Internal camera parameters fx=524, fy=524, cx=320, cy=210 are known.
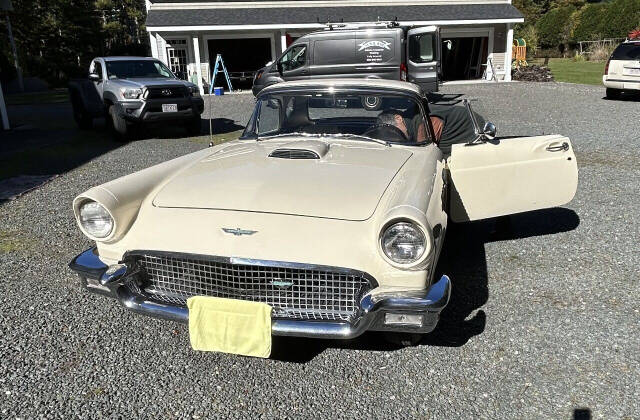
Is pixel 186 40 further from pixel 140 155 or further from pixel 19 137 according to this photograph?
pixel 140 155

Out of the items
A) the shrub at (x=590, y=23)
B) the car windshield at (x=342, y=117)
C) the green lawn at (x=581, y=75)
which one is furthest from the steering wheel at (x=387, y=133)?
the shrub at (x=590, y=23)

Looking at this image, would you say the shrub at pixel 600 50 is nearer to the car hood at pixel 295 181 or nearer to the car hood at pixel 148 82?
the car hood at pixel 148 82

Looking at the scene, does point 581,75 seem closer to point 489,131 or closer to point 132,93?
point 132,93

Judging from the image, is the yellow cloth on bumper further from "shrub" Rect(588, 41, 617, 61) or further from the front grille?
"shrub" Rect(588, 41, 617, 61)

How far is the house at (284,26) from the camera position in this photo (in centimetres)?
2142

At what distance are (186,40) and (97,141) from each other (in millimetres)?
12752

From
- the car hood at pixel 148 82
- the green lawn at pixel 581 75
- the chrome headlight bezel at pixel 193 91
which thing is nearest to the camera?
the car hood at pixel 148 82

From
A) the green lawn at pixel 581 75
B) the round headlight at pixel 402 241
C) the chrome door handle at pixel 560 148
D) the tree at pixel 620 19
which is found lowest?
the green lawn at pixel 581 75

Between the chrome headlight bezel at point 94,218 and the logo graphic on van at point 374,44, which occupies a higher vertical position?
the logo graphic on van at point 374,44

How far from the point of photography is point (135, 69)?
11.8m

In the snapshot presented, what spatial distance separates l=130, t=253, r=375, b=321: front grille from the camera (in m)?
2.69

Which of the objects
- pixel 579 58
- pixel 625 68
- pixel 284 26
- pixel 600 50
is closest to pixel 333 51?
pixel 284 26

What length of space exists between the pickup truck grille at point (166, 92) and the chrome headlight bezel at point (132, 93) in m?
0.19

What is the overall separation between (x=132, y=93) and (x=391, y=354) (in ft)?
30.3
